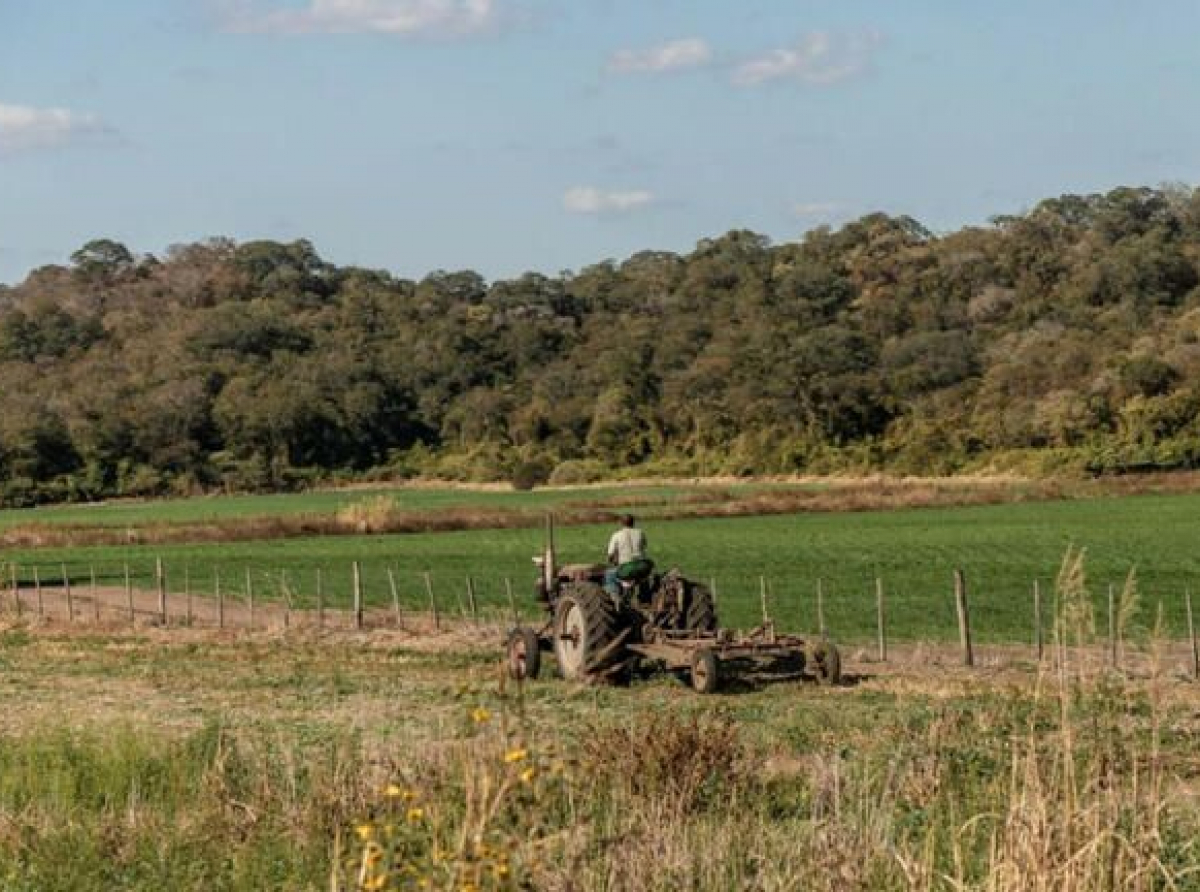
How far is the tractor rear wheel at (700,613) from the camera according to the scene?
19.1 metres

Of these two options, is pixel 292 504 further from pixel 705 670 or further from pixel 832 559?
pixel 705 670

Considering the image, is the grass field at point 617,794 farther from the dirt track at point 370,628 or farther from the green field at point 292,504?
the green field at point 292,504

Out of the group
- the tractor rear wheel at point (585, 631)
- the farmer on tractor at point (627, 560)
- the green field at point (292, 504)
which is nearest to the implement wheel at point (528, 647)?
the tractor rear wheel at point (585, 631)

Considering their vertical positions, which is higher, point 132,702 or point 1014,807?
point 1014,807

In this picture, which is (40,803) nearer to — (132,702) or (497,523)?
(132,702)

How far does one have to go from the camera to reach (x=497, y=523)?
221 feet

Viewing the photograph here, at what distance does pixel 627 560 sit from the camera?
768 inches

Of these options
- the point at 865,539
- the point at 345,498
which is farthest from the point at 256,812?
the point at 345,498

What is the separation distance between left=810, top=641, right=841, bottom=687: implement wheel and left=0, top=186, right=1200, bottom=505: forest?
213 feet

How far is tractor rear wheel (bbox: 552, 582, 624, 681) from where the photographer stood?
746 inches

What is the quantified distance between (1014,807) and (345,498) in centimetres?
9617

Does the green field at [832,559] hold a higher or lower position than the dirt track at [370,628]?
lower

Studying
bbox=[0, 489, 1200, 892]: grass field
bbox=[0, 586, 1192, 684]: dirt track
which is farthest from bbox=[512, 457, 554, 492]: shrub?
bbox=[0, 489, 1200, 892]: grass field

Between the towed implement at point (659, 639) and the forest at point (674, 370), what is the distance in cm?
6487
